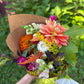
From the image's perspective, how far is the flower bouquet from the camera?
0.82m

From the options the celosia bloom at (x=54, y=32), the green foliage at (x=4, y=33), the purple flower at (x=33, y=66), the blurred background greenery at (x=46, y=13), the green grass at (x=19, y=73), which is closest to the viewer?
the celosia bloom at (x=54, y=32)

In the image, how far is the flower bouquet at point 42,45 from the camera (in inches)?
32.4

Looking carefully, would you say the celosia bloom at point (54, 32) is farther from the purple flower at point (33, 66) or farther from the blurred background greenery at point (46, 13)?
the blurred background greenery at point (46, 13)

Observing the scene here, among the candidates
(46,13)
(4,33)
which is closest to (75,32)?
(46,13)

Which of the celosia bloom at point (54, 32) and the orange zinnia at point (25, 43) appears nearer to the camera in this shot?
the celosia bloom at point (54, 32)

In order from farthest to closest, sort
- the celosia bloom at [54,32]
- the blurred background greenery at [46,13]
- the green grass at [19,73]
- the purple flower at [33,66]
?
the green grass at [19,73] → the blurred background greenery at [46,13] → the purple flower at [33,66] → the celosia bloom at [54,32]

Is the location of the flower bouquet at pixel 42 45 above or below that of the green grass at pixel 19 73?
above

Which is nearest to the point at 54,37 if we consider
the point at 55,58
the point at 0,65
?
the point at 55,58

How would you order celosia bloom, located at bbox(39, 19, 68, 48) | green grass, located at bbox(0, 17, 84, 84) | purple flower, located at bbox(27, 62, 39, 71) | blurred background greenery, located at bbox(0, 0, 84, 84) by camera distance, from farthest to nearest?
green grass, located at bbox(0, 17, 84, 84) → blurred background greenery, located at bbox(0, 0, 84, 84) → purple flower, located at bbox(27, 62, 39, 71) → celosia bloom, located at bbox(39, 19, 68, 48)

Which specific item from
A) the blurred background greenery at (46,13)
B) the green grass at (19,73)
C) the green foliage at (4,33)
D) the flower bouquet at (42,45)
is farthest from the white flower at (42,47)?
the green foliage at (4,33)

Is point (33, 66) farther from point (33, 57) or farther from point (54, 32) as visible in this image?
point (54, 32)

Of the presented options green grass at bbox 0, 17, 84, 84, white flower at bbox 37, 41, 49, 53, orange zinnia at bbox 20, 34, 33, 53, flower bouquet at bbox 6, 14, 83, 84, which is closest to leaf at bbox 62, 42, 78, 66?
flower bouquet at bbox 6, 14, 83, 84

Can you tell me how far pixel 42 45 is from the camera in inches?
34.7

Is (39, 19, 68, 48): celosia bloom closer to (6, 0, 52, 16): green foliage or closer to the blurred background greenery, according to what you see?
the blurred background greenery
